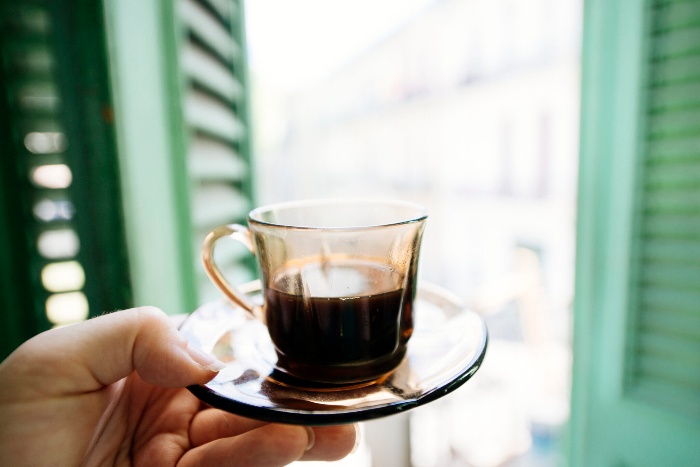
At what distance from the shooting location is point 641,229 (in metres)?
0.91

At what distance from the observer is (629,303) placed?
0.93 m

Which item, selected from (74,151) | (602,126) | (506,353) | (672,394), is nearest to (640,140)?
(602,126)

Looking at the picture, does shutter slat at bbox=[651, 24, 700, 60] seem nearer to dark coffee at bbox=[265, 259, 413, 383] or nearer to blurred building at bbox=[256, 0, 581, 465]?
dark coffee at bbox=[265, 259, 413, 383]

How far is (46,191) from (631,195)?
3.84ft

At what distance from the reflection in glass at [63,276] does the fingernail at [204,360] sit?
1.46 feet

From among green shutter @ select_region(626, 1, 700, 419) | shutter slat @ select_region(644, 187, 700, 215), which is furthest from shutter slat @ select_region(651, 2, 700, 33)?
shutter slat @ select_region(644, 187, 700, 215)

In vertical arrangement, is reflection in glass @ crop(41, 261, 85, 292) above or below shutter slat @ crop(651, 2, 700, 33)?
below

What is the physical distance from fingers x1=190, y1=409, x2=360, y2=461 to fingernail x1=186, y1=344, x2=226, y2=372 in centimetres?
10

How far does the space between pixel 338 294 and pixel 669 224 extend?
0.78 m

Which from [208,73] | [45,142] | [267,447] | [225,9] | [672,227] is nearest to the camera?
[267,447]

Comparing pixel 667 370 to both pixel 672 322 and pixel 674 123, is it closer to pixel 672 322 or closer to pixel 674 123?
pixel 672 322

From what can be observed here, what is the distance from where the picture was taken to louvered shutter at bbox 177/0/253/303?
3.24 feet

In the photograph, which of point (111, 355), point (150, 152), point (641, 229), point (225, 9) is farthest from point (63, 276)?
point (641, 229)

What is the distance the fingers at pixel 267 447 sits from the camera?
477mm
